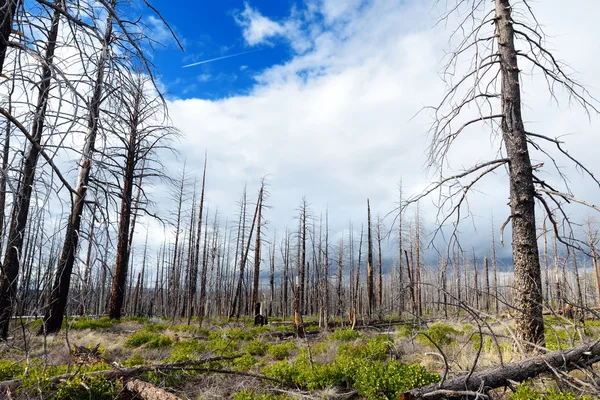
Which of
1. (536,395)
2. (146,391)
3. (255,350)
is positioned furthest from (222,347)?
(536,395)

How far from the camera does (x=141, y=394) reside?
520 centimetres

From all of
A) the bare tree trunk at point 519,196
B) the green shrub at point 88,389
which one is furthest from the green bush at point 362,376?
the green shrub at point 88,389

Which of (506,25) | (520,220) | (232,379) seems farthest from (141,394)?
(506,25)

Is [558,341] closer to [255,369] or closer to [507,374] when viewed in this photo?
[507,374]

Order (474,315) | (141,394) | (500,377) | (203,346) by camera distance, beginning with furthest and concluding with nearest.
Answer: (203,346) < (141,394) < (500,377) < (474,315)

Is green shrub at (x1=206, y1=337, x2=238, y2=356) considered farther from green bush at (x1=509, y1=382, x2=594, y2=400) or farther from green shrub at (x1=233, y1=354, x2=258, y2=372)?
green bush at (x1=509, y1=382, x2=594, y2=400)

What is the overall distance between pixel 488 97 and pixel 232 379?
6989 millimetres

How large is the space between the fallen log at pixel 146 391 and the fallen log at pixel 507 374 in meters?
3.17

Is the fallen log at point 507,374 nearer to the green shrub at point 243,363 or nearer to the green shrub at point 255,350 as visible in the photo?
the green shrub at point 243,363

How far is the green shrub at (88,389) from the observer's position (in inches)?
193

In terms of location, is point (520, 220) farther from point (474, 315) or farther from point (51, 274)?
point (51, 274)

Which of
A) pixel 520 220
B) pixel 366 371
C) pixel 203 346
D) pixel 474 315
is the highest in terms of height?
pixel 520 220

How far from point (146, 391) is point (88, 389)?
29.8 inches

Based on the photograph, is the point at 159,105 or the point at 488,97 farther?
the point at 488,97
